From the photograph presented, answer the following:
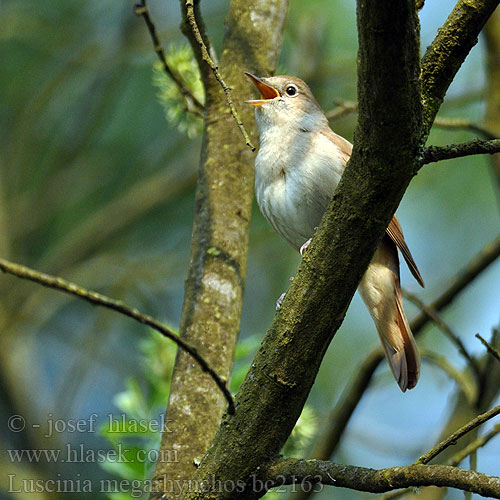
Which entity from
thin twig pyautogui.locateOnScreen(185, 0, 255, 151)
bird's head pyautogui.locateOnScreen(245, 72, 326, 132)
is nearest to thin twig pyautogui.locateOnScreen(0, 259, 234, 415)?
thin twig pyautogui.locateOnScreen(185, 0, 255, 151)

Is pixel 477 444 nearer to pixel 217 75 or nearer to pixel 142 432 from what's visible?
pixel 142 432

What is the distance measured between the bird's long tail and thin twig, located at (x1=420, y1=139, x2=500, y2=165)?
1833 millimetres

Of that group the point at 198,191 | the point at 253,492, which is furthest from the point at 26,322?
the point at 253,492

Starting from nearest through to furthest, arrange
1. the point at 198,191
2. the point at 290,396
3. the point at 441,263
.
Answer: the point at 290,396 < the point at 198,191 < the point at 441,263

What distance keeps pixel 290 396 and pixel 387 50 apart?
119cm

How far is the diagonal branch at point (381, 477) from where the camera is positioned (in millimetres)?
1684

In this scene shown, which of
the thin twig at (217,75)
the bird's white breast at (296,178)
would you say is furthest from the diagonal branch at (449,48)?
the bird's white breast at (296,178)

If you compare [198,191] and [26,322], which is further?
[26,322]

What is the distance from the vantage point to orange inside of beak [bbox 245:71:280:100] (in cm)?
406

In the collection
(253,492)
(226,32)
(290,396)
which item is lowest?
(253,492)

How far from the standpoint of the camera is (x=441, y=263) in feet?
30.7

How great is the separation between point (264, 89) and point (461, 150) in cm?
246

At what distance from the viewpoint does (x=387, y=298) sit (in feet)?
13.3

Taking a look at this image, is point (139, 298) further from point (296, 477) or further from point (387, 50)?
point (387, 50)
